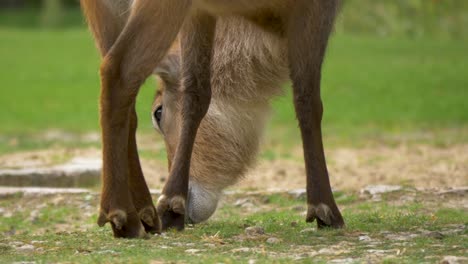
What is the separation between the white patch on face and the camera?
6.62 metres

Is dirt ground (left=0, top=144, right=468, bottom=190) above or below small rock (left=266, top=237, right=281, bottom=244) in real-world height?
below

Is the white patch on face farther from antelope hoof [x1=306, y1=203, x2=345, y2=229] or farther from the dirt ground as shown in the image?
the dirt ground

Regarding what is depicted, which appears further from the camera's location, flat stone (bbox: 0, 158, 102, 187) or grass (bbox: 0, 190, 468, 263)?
flat stone (bbox: 0, 158, 102, 187)

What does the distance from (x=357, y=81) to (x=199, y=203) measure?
11832mm

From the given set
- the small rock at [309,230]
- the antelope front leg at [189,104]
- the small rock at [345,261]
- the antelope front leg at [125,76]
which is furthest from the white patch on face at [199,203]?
the small rock at [345,261]

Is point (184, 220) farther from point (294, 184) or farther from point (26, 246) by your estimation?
point (294, 184)

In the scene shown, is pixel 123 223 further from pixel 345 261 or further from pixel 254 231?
pixel 345 261

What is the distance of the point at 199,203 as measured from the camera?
6.68m

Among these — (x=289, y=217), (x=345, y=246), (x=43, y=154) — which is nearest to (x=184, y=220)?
(x=289, y=217)

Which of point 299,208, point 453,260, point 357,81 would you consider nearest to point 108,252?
point 453,260

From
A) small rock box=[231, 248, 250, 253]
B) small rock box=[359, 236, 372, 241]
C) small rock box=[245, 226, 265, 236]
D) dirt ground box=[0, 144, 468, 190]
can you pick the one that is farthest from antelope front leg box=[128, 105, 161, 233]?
dirt ground box=[0, 144, 468, 190]

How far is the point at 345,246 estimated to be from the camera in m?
5.23

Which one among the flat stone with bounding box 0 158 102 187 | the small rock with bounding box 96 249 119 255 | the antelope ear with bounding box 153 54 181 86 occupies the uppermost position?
the antelope ear with bounding box 153 54 181 86

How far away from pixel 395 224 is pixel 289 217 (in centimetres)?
104
